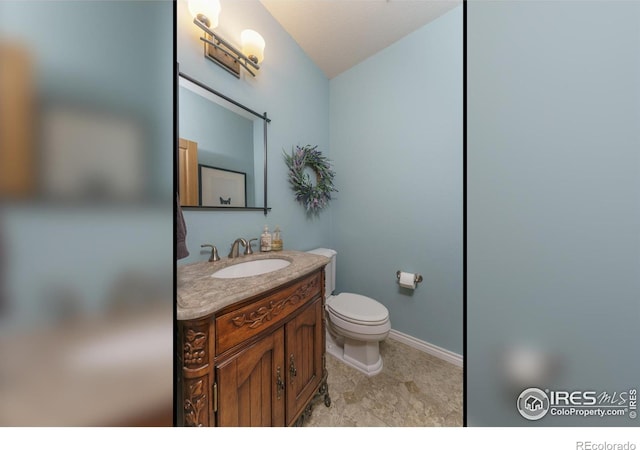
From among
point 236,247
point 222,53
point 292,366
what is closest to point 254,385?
point 292,366

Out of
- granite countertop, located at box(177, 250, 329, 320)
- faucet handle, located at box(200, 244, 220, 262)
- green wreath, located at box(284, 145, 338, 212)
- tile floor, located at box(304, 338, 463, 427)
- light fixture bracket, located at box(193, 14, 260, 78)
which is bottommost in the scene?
tile floor, located at box(304, 338, 463, 427)

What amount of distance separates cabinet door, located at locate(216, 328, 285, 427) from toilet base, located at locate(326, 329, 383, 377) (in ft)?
2.32

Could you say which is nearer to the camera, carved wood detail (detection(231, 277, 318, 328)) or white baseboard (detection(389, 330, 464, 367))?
carved wood detail (detection(231, 277, 318, 328))

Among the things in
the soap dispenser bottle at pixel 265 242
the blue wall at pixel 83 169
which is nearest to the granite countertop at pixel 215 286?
the soap dispenser bottle at pixel 265 242

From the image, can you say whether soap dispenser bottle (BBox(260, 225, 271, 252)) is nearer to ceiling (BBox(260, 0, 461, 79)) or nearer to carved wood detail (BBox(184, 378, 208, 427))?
carved wood detail (BBox(184, 378, 208, 427))

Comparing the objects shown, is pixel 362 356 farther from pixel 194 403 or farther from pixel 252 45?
pixel 252 45

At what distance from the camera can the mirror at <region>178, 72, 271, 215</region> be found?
96cm

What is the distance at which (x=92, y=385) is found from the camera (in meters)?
0.18

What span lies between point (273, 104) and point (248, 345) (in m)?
1.40

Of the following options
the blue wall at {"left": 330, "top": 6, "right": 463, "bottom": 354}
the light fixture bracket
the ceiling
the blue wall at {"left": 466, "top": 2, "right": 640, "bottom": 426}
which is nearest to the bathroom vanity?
the blue wall at {"left": 466, "top": 2, "right": 640, "bottom": 426}

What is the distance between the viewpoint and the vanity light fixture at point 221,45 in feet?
3.11

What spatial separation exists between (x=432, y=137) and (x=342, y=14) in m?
1.02

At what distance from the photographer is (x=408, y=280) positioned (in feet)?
5.18

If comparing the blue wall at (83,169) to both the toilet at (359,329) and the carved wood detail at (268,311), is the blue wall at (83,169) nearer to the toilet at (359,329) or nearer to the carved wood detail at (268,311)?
the carved wood detail at (268,311)
